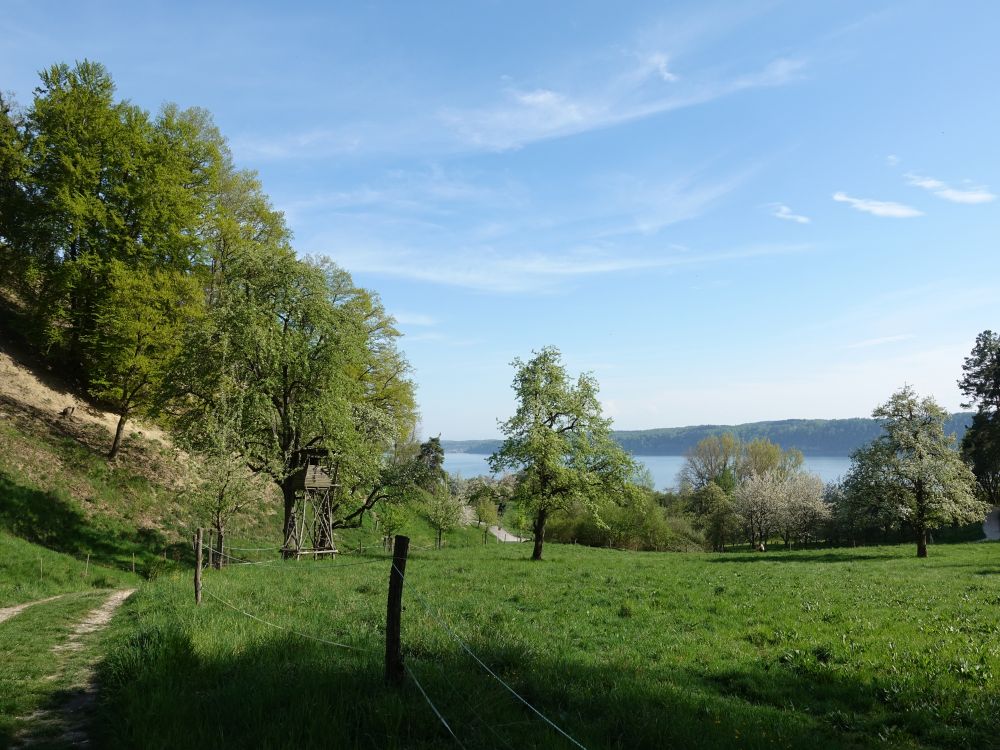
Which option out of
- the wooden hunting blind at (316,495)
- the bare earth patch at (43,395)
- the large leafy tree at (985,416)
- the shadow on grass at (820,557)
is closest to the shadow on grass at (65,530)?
the wooden hunting blind at (316,495)

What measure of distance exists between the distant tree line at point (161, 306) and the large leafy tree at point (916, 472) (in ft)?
101

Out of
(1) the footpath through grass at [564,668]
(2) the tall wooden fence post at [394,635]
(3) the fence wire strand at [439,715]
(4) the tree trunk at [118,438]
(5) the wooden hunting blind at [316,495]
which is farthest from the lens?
(4) the tree trunk at [118,438]

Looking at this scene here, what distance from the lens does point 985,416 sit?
6141 centimetres

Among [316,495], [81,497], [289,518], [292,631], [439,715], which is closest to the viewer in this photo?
[439,715]

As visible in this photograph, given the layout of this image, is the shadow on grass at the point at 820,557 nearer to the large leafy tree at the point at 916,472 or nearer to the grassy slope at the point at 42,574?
the large leafy tree at the point at 916,472

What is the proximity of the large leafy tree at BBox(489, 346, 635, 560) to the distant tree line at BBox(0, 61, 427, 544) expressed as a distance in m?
8.60

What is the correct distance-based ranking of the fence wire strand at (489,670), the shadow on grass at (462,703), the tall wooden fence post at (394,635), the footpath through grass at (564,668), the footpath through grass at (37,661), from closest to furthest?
the fence wire strand at (489,670) → the shadow on grass at (462,703) → the footpath through grass at (564,668) → the tall wooden fence post at (394,635) → the footpath through grass at (37,661)

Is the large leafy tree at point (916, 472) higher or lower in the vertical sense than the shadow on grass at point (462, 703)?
higher

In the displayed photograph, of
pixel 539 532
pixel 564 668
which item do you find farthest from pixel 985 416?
pixel 564 668

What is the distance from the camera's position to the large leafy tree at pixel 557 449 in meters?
29.9

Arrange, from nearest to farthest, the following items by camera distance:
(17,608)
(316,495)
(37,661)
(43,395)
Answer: (37,661) < (17,608) < (43,395) < (316,495)

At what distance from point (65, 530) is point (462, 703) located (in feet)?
80.2

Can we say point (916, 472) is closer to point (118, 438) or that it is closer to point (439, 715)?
point (439, 715)

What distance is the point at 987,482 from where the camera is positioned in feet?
204
